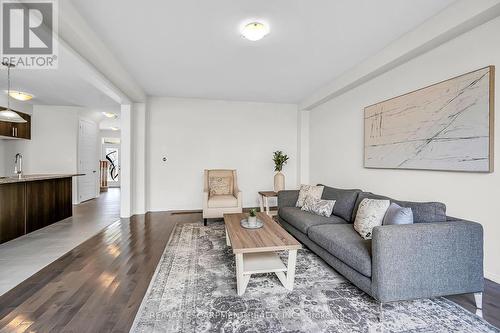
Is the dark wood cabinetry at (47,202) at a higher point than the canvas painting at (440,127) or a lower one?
lower

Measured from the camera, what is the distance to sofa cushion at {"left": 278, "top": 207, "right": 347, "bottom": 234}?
2955mm

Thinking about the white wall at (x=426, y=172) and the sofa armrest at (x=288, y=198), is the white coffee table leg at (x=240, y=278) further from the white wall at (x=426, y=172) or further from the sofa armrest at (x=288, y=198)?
the white wall at (x=426, y=172)

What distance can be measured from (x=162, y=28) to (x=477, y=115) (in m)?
3.36

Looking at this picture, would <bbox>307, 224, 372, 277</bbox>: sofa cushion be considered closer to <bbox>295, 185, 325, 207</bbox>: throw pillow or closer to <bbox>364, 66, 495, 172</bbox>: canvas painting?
<bbox>295, 185, 325, 207</bbox>: throw pillow

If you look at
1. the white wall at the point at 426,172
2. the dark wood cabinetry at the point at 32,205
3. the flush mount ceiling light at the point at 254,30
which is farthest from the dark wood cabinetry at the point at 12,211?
the white wall at the point at 426,172

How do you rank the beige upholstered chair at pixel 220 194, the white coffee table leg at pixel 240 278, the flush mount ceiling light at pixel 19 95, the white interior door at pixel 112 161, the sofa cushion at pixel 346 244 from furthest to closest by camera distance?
1. the white interior door at pixel 112 161
2. the flush mount ceiling light at pixel 19 95
3. the beige upholstered chair at pixel 220 194
4. the white coffee table leg at pixel 240 278
5. the sofa cushion at pixel 346 244

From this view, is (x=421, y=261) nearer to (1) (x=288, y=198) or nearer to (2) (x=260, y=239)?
(2) (x=260, y=239)

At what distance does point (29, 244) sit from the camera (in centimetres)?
326

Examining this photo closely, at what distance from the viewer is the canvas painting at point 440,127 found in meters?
2.20

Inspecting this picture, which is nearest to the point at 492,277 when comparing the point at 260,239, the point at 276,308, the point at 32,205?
the point at 276,308

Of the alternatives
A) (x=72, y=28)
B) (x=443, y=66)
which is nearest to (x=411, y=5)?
(x=443, y=66)

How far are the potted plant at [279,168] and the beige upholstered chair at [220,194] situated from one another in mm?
936

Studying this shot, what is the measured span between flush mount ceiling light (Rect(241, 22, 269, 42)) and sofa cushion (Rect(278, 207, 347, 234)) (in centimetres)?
229

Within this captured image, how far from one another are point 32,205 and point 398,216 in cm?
524
